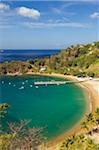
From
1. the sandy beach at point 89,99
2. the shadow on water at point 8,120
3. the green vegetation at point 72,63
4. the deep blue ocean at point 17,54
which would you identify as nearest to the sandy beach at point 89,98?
the sandy beach at point 89,99

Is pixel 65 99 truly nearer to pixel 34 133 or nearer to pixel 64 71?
pixel 64 71

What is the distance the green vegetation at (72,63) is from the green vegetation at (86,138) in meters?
3.30

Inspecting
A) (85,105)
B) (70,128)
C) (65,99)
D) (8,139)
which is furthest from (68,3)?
(65,99)

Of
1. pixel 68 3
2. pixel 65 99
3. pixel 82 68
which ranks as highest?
pixel 68 3

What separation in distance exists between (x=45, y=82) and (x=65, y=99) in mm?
2514

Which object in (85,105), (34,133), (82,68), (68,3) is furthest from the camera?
(82,68)

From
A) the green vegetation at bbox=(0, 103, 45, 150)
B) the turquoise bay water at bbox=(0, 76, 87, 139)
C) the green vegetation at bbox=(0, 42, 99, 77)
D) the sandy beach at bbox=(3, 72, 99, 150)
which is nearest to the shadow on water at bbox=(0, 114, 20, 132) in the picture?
the turquoise bay water at bbox=(0, 76, 87, 139)

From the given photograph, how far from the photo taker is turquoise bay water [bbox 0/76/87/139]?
25.2 feet

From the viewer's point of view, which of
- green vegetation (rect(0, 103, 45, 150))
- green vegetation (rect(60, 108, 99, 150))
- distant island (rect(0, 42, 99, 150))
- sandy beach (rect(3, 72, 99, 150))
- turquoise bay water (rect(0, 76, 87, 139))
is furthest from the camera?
turquoise bay water (rect(0, 76, 87, 139))

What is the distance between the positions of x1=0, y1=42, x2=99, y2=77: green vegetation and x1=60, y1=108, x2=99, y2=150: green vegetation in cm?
330

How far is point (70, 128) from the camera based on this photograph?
7500mm

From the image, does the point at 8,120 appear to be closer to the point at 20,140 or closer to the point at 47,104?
the point at 20,140

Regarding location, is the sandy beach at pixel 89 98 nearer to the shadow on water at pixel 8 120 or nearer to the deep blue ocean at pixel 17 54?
the shadow on water at pixel 8 120

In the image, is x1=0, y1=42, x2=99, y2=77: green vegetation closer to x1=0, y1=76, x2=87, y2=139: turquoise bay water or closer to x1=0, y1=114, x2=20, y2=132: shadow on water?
x1=0, y1=76, x2=87, y2=139: turquoise bay water
